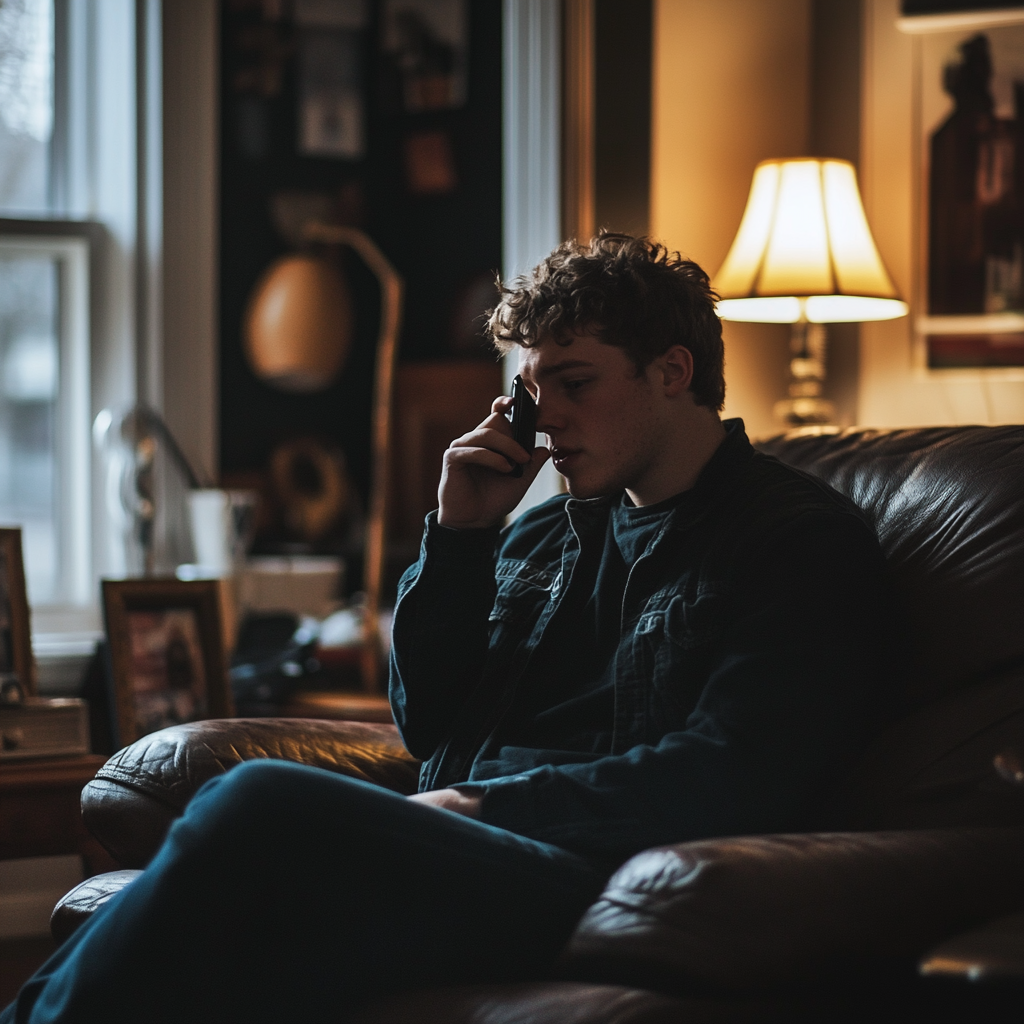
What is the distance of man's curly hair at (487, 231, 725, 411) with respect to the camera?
4.92ft

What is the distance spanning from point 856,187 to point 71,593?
2.03 m

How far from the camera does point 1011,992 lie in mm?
997

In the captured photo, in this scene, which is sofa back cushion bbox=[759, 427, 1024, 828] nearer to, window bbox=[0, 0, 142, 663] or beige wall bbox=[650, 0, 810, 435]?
beige wall bbox=[650, 0, 810, 435]

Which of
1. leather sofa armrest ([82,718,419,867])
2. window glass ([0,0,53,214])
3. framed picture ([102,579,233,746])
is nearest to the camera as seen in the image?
leather sofa armrest ([82,718,419,867])

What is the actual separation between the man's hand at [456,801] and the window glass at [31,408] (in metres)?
2.00

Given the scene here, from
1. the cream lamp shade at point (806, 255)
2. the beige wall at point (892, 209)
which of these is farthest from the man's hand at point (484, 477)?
the beige wall at point (892, 209)

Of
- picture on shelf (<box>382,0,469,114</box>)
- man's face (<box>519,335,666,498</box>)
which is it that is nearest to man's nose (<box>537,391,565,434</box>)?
Result: man's face (<box>519,335,666,498</box>)

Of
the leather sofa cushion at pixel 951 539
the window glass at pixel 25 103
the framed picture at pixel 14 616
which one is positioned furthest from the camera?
the window glass at pixel 25 103

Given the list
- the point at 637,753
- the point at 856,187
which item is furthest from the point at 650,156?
the point at 637,753

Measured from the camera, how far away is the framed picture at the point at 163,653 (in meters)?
2.44

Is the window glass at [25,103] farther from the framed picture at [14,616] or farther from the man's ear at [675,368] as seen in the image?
the man's ear at [675,368]

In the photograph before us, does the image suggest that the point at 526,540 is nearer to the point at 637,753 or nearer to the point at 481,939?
the point at 637,753

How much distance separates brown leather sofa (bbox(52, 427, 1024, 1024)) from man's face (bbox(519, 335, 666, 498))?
0.33 meters

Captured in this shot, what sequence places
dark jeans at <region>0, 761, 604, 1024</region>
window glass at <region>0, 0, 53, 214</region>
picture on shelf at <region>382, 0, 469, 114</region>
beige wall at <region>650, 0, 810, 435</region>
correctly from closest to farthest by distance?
dark jeans at <region>0, 761, 604, 1024</region> < beige wall at <region>650, 0, 810, 435</region> < window glass at <region>0, 0, 53, 214</region> < picture on shelf at <region>382, 0, 469, 114</region>
